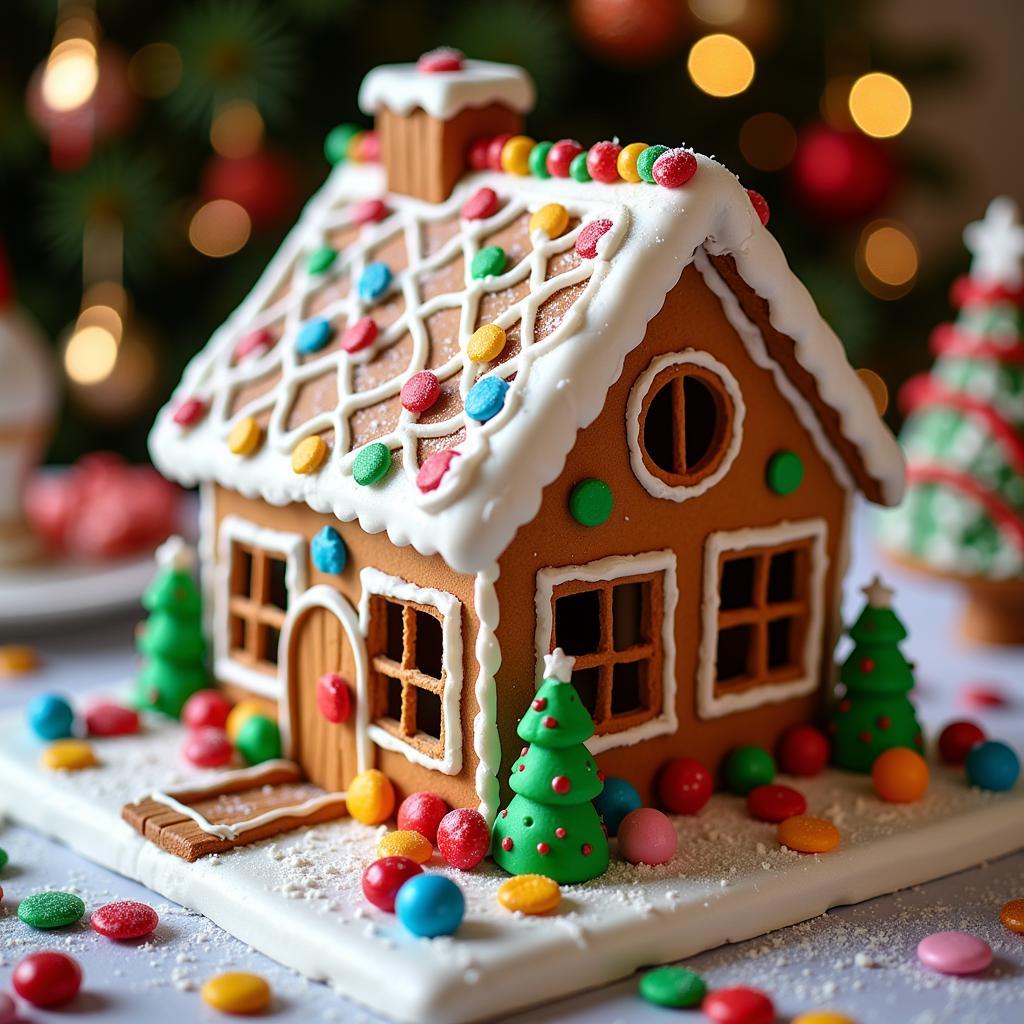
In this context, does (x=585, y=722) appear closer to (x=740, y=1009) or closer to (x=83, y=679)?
(x=740, y=1009)

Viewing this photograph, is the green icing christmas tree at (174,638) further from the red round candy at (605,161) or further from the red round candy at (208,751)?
the red round candy at (605,161)

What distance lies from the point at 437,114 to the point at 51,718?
0.97 metres

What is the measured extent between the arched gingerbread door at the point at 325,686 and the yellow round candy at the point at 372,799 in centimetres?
5

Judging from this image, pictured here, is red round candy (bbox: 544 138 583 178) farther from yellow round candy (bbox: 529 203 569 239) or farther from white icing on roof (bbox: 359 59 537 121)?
white icing on roof (bbox: 359 59 537 121)

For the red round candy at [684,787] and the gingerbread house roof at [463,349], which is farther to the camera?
the red round candy at [684,787]

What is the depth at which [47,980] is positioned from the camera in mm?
1630

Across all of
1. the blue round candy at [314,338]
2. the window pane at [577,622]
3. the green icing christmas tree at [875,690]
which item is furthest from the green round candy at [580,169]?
the green icing christmas tree at [875,690]

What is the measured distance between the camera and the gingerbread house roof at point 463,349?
69.2 inches

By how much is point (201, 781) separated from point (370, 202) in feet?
2.71

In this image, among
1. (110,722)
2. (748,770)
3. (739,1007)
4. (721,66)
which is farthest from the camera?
(721,66)

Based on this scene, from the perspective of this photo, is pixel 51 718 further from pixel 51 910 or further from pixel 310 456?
pixel 310 456

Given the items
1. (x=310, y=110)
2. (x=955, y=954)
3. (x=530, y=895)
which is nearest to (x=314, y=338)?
(x=530, y=895)

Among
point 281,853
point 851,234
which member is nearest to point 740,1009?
point 281,853

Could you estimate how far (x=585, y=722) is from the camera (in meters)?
1.78
